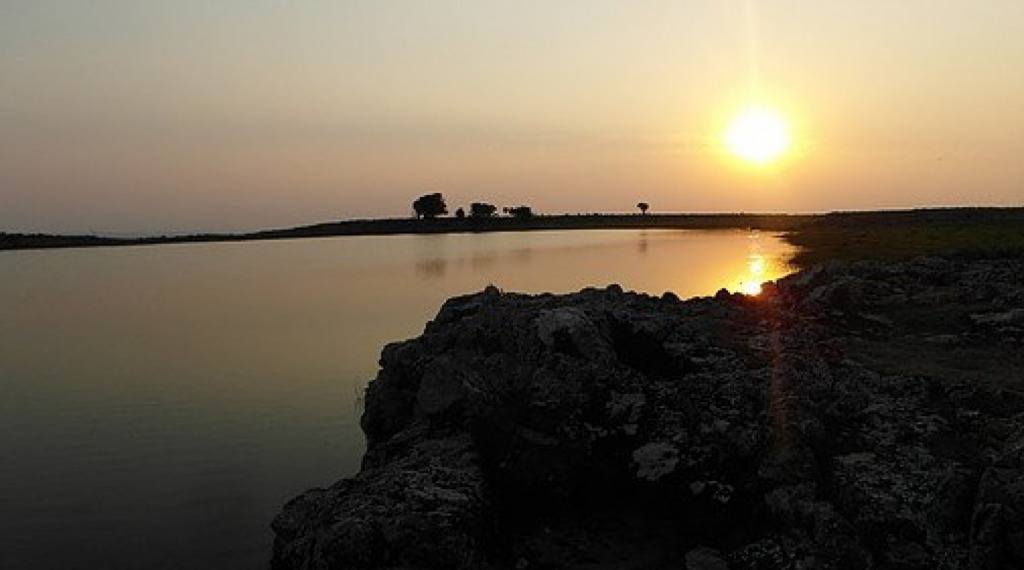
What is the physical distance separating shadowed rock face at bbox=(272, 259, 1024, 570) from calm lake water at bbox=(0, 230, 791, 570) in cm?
310

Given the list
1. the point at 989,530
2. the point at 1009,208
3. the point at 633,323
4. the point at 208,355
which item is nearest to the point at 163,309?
the point at 208,355

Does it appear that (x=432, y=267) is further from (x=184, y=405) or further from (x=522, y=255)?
(x=184, y=405)

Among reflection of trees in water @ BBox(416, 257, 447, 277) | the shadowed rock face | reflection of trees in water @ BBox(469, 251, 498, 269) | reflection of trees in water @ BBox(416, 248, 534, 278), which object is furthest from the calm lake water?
reflection of trees in water @ BBox(469, 251, 498, 269)

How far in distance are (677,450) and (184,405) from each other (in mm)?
18046

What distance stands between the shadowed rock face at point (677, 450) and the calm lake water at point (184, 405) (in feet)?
10.2

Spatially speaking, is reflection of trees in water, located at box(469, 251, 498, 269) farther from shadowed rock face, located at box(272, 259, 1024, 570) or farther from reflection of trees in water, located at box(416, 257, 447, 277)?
shadowed rock face, located at box(272, 259, 1024, 570)

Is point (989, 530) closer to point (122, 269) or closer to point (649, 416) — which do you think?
point (649, 416)

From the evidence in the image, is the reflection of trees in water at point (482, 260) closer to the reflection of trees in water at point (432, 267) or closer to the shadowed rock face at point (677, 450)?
the reflection of trees in water at point (432, 267)

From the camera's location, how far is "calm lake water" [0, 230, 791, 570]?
17344mm

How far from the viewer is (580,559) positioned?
13.4 meters

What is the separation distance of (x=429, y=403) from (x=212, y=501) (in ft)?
18.1

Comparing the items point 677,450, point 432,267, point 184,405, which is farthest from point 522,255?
point 677,450

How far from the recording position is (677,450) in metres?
15.2

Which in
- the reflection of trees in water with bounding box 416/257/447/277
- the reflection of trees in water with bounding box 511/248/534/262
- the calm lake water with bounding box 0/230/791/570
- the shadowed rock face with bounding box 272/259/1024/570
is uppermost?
the shadowed rock face with bounding box 272/259/1024/570
